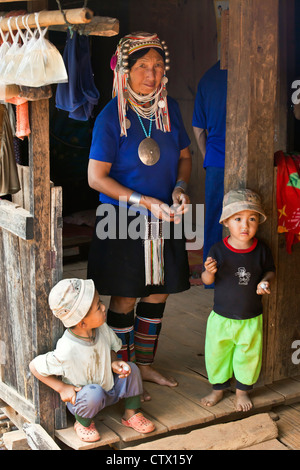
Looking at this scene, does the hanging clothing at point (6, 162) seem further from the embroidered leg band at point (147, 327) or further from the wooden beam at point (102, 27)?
the embroidered leg band at point (147, 327)

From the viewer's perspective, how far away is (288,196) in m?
4.16

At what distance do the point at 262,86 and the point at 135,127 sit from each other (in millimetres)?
747

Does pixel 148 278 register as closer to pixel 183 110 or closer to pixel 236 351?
pixel 236 351

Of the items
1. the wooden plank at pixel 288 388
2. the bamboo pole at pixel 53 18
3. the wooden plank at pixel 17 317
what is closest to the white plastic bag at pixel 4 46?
the bamboo pole at pixel 53 18

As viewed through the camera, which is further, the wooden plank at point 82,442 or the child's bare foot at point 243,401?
the child's bare foot at point 243,401

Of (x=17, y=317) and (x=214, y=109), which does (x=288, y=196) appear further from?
(x=17, y=317)

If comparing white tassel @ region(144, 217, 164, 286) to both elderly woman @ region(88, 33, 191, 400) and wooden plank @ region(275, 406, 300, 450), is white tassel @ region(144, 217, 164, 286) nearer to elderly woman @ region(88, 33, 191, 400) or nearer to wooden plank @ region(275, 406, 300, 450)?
elderly woman @ region(88, 33, 191, 400)

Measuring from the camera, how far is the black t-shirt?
399 cm

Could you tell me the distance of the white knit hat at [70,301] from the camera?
3.63 m

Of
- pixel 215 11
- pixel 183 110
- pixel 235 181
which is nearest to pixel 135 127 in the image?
pixel 235 181

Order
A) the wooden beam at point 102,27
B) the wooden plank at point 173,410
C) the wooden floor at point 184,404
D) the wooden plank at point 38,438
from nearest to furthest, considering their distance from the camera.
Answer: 1. the wooden beam at point 102,27
2. the wooden plank at point 38,438
3. the wooden floor at point 184,404
4. the wooden plank at point 173,410

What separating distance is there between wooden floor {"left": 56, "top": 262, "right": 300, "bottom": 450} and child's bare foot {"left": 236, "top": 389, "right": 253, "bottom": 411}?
0.04 m

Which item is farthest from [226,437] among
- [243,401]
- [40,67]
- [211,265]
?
[40,67]
